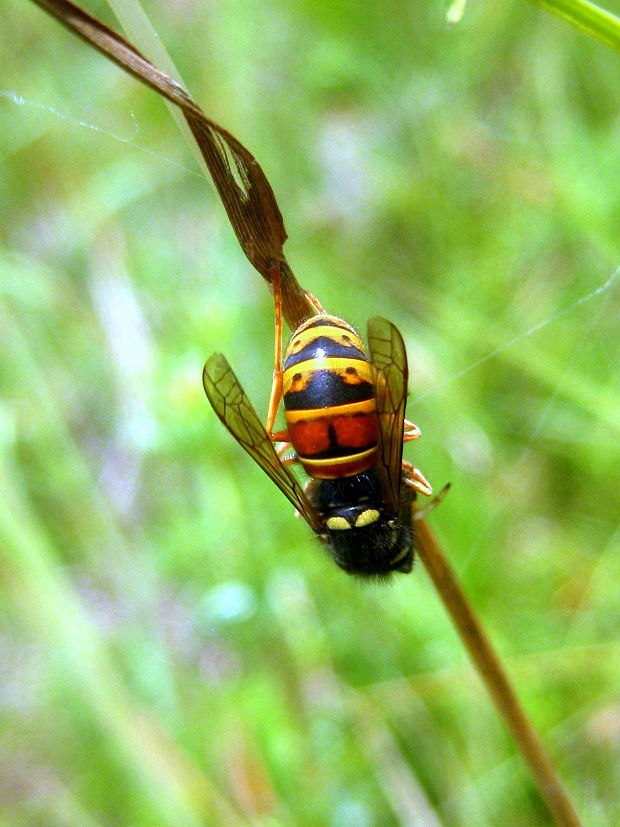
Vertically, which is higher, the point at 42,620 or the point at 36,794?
the point at 42,620

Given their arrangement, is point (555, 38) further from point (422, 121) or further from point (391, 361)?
Answer: point (391, 361)

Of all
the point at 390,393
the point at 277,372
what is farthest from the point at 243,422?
the point at 390,393

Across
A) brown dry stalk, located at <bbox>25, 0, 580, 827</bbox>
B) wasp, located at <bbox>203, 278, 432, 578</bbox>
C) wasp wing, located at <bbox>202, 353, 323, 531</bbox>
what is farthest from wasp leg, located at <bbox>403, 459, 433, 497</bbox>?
brown dry stalk, located at <bbox>25, 0, 580, 827</bbox>

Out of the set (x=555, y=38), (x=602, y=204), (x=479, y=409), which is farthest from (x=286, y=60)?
(x=479, y=409)

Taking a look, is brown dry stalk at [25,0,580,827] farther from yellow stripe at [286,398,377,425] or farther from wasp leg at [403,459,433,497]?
wasp leg at [403,459,433,497]

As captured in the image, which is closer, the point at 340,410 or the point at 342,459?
the point at 340,410

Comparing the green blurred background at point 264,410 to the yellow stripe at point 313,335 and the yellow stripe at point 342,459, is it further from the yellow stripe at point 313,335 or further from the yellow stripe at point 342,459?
the yellow stripe at point 313,335

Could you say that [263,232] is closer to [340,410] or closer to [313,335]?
[313,335]
